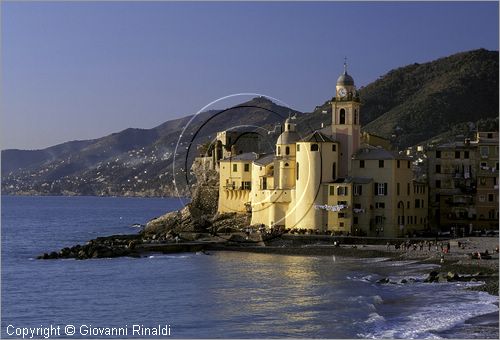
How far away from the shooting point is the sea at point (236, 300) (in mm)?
34562

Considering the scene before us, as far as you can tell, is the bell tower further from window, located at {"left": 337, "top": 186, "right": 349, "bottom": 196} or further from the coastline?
the coastline

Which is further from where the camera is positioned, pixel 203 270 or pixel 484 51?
pixel 484 51

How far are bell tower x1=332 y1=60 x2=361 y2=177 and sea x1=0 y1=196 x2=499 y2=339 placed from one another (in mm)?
10421

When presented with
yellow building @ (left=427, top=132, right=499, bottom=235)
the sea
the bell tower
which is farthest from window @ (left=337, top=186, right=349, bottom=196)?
yellow building @ (left=427, top=132, right=499, bottom=235)

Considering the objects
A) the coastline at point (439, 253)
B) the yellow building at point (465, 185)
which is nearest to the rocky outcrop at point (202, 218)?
the coastline at point (439, 253)

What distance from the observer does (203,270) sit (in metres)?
55.6

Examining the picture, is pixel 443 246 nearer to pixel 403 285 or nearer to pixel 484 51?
pixel 403 285

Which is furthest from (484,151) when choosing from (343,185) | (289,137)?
(289,137)

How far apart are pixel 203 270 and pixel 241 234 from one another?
16.0 metres

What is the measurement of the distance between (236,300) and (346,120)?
30.2 m

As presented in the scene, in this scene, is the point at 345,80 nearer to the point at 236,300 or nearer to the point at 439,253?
the point at 439,253

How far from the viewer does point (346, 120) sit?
2763 inches

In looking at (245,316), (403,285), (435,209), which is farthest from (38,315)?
(435,209)

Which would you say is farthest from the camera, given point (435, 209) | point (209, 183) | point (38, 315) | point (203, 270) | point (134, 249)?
point (209, 183)
